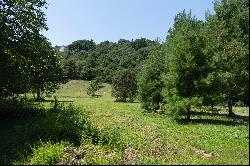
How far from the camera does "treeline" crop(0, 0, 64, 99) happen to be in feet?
131

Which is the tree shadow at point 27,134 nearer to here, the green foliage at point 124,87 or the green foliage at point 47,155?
the green foliage at point 47,155

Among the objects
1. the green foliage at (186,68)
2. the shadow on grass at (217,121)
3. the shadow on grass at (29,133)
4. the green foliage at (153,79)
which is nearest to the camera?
the shadow on grass at (29,133)

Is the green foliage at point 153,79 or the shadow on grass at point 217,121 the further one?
the green foliage at point 153,79

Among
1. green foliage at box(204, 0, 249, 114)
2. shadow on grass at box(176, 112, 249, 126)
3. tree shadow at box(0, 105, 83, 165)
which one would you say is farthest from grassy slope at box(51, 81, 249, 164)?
green foliage at box(204, 0, 249, 114)

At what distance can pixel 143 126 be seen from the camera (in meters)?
34.2

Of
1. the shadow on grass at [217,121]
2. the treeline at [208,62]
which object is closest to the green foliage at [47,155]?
A: the treeline at [208,62]

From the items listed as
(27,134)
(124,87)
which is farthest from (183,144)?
(124,87)

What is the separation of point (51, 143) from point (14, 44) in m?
19.1

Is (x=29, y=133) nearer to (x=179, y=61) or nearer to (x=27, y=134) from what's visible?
(x=27, y=134)

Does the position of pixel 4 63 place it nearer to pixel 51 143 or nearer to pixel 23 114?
pixel 23 114

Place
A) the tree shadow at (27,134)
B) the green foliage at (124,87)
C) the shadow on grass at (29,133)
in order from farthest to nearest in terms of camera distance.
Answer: the green foliage at (124,87) → the shadow on grass at (29,133) → the tree shadow at (27,134)

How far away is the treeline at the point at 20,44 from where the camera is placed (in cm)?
3994

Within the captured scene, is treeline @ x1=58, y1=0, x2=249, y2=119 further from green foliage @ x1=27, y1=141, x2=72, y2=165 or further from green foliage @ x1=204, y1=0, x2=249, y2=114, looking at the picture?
green foliage @ x1=27, y1=141, x2=72, y2=165

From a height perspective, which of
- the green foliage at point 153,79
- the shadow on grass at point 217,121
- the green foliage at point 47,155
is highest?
the green foliage at point 153,79
